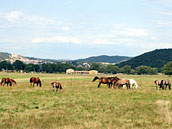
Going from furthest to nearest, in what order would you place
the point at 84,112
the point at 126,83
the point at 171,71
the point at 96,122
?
the point at 171,71 → the point at 126,83 → the point at 84,112 → the point at 96,122

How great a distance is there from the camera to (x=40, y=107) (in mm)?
17047

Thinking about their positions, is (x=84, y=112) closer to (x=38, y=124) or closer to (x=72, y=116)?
(x=72, y=116)

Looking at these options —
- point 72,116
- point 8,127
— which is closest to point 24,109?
point 72,116

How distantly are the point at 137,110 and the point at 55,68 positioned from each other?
159 m

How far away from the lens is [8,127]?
11727 mm

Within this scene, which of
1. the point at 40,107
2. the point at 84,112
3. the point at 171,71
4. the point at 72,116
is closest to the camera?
the point at 72,116

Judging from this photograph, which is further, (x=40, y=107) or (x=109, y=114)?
(x=40, y=107)

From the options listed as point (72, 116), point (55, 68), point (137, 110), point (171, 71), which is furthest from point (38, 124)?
point (55, 68)

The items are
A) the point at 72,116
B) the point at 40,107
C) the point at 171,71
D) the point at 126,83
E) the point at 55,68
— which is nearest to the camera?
the point at 72,116

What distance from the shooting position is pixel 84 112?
1544 cm

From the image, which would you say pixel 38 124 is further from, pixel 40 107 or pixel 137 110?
pixel 137 110

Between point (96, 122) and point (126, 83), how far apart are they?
20.6 metres

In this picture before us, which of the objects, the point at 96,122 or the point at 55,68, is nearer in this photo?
the point at 96,122

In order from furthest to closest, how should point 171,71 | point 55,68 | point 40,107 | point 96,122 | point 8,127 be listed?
1. point 55,68
2. point 171,71
3. point 40,107
4. point 96,122
5. point 8,127
